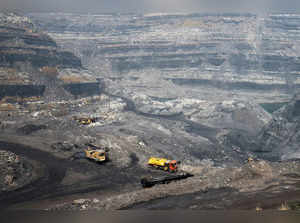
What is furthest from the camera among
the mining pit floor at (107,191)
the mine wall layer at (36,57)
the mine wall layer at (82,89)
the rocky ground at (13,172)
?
the mine wall layer at (82,89)

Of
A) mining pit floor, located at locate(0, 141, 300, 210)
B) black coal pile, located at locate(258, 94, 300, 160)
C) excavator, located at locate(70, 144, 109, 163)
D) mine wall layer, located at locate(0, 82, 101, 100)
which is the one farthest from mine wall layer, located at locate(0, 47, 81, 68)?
black coal pile, located at locate(258, 94, 300, 160)

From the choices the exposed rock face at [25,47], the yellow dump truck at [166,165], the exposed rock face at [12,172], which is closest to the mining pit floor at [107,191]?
the exposed rock face at [12,172]

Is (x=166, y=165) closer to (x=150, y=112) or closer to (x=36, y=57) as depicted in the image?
(x=150, y=112)

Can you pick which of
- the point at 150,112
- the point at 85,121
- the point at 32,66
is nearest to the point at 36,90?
the point at 32,66

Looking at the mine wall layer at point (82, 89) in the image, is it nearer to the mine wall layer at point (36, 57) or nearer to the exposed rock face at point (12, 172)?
the mine wall layer at point (36, 57)

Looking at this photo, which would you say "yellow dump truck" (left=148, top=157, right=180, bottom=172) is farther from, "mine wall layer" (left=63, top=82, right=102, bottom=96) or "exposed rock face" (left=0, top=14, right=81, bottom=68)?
"exposed rock face" (left=0, top=14, right=81, bottom=68)

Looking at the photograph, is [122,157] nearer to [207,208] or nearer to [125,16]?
[207,208]

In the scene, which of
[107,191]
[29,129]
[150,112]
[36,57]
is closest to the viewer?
[107,191]

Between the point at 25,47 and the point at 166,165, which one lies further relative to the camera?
the point at 25,47

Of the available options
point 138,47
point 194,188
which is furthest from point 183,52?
point 194,188
